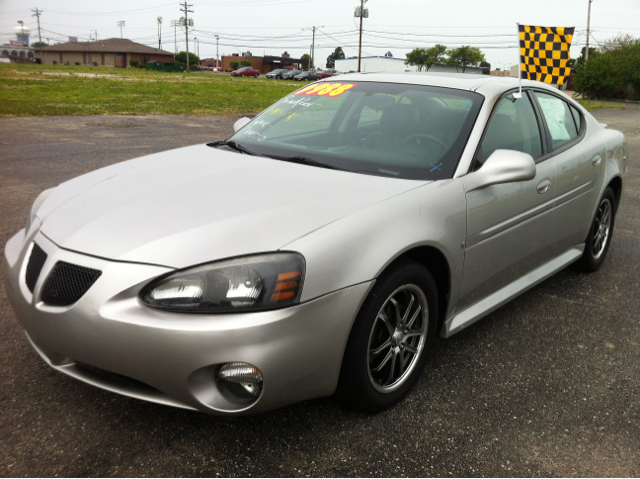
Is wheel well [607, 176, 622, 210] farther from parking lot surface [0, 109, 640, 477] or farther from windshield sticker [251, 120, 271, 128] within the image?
windshield sticker [251, 120, 271, 128]

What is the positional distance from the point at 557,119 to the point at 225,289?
9.26 feet

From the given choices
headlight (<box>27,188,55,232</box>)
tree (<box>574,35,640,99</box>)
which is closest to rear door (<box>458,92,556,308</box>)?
headlight (<box>27,188,55,232</box>)

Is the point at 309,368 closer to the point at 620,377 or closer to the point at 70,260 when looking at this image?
the point at 70,260

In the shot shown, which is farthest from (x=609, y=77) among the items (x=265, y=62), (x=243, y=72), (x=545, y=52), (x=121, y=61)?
(x=121, y=61)

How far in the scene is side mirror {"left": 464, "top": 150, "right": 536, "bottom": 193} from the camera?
2.90 meters

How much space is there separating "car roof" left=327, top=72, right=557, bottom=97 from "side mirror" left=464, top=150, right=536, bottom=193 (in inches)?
24.0

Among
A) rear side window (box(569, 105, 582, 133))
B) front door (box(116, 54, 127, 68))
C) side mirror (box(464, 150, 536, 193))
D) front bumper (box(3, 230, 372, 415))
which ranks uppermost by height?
front door (box(116, 54, 127, 68))

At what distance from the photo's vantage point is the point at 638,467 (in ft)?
7.63

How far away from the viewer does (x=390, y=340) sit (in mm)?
2613

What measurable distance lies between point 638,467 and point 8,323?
313cm

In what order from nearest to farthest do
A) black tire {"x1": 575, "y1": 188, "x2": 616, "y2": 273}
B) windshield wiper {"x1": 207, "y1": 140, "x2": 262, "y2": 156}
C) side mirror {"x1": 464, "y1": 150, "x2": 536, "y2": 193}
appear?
side mirror {"x1": 464, "y1": 150, "x2": 536, "y2": 193}
windshield wiper {"x1": 207, "y1": 140, "x2": 262, "y2": 156}
black tire {"x1": 575, "y1": 188, "x2": 616, "y2": 273}

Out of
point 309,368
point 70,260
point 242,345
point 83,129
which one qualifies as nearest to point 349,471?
point 309,368

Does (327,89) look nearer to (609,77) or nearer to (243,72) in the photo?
(609,77)

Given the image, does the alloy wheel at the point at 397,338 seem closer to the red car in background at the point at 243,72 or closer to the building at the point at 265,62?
the red car in background at the point at 243,72
